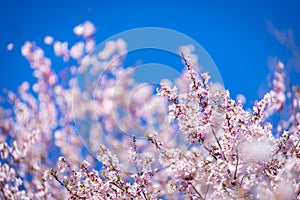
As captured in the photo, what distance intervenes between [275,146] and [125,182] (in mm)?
1077

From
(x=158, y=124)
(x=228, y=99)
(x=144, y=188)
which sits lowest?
(x=144, y=188)

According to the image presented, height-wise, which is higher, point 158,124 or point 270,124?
point 158,124

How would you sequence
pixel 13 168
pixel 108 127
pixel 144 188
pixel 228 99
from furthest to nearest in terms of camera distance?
pixel 108 127
pixel 13 168
pixel 144 188
pixel 228 99

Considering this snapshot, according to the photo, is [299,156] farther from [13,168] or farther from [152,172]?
[13,168]

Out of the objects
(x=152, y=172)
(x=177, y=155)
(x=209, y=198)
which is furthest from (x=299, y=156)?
(x=152, y=172)

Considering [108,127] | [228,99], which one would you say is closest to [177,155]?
[228,99]

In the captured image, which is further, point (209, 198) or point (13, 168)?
point (13, 168)

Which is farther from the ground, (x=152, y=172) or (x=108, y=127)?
(x=108, y=127)

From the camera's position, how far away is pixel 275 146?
2.45 m

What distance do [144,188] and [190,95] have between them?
737 mm

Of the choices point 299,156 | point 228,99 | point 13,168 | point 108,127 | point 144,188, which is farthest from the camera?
point 108,127

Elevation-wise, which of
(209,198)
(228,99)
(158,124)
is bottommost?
(209,198)

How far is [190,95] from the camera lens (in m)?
2.57

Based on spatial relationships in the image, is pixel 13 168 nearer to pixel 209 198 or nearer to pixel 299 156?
pixel 209 198
